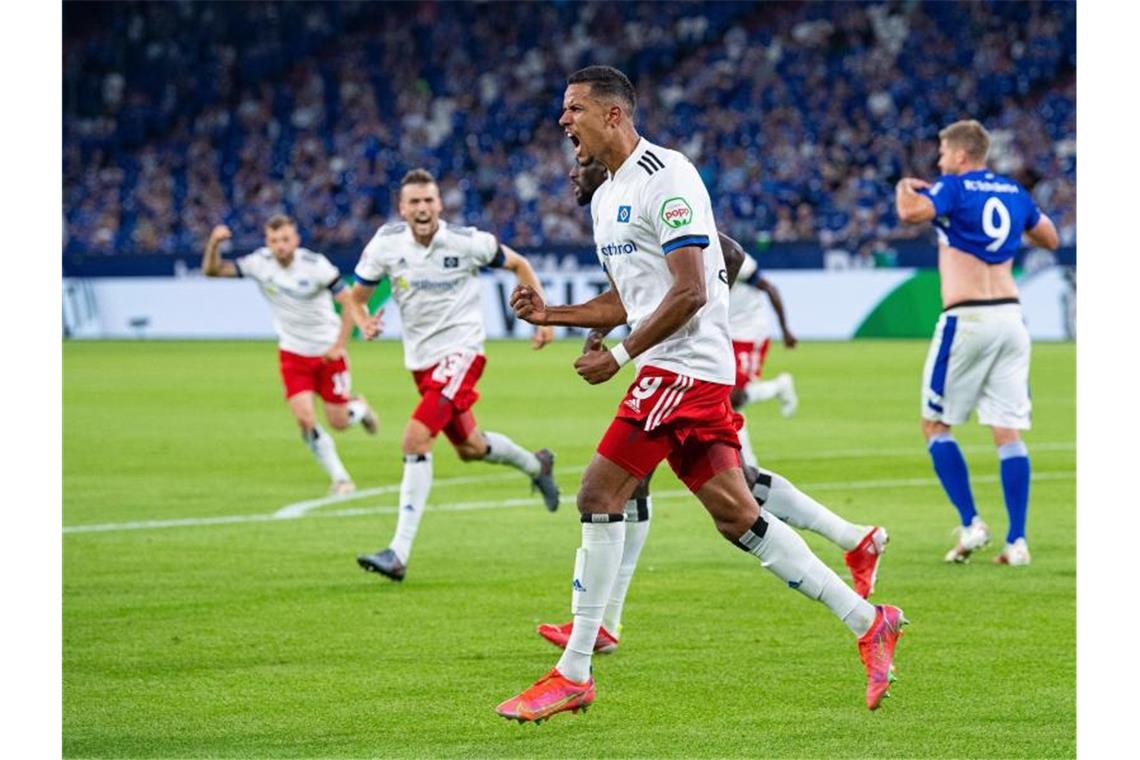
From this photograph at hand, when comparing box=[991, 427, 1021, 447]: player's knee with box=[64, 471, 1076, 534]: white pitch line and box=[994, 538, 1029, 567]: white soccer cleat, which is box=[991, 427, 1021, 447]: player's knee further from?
box=[64, 471, 1076, 534]: white pitch line

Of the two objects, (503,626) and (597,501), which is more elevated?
(597,501)

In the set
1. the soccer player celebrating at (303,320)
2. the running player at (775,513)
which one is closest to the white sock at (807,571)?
the running player at (775,513)

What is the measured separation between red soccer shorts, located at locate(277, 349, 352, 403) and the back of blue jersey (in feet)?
21.5

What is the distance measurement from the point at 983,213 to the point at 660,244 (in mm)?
4191

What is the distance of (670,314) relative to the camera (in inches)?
241

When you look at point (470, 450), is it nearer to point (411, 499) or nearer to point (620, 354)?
point (411, 499)

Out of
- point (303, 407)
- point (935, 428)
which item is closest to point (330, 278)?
point (303, 407)

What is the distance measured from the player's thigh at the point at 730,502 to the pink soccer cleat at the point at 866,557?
173cm

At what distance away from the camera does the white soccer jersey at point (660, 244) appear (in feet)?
20.5

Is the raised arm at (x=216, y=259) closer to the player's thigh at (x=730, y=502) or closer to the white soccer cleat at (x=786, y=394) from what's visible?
the white soccer cleat at (x=786, y=394)

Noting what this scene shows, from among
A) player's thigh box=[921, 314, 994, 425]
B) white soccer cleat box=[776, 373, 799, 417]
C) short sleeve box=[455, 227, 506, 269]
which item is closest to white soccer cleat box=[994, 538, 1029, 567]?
player's thigh box=[921, 314, 994, 425]

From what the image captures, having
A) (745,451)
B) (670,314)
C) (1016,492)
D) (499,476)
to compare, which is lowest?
(499,476)

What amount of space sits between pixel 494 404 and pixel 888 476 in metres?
8.41
